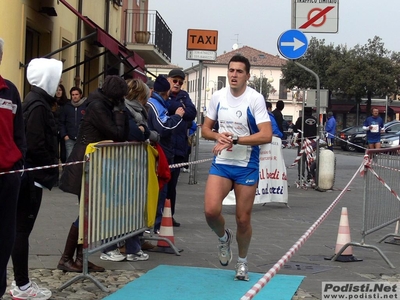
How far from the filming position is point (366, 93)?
65688 mm

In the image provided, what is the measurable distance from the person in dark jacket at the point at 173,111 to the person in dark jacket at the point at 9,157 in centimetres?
474

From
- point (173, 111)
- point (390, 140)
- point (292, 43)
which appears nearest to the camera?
point (173, 111)

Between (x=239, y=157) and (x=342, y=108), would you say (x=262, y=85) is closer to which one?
(x=342, y=108)

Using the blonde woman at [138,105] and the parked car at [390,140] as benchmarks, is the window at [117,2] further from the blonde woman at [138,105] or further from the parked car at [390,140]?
the blonde woman at [138,105]

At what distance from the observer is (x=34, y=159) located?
6.04 m

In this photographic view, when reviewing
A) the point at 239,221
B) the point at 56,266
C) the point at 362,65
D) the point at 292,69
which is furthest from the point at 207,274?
the point at 292,69

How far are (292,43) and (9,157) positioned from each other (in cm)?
1191

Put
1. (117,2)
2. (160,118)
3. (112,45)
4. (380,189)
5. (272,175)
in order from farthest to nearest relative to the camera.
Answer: (117,2), (112,45), (272,175), (160,118), (380,189)

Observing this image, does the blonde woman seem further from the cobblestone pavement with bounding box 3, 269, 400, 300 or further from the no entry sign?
the no entry sign

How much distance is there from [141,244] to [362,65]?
58035 mm

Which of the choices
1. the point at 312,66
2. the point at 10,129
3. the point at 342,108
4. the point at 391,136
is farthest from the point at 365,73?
the point at 10,129

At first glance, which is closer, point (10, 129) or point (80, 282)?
point (10, 129)

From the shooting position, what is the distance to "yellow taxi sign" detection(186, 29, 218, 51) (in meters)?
18.0

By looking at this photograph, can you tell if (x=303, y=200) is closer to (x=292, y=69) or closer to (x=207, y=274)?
(x=207, y=274)
